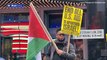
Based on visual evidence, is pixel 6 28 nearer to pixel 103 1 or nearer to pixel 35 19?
pixel 103 1

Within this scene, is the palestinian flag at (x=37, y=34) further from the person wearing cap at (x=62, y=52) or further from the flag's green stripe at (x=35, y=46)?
the person wearing cap at (x=62, y=52)

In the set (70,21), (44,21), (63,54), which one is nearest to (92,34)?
(44,21)

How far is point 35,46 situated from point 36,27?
35 cm

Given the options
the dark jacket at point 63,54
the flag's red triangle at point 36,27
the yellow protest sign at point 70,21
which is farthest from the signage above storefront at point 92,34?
the flag's red triangle at point 36,27

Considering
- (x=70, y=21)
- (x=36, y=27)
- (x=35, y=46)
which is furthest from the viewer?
(x=70, y=21)

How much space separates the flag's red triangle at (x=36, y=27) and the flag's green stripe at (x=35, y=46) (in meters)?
0.07

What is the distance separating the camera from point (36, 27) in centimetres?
788

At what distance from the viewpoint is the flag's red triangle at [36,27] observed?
25.8ft

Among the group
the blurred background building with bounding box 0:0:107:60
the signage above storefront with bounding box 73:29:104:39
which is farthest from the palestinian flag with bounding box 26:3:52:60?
the signage above storefront with bounding box 73:29:104:39

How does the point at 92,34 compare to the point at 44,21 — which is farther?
the point at 44,21

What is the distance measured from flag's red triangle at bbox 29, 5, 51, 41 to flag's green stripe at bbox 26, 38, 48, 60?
0.07m

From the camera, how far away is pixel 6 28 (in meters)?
13.2

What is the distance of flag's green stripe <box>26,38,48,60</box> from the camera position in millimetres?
7629

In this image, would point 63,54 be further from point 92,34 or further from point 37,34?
point 92,34
